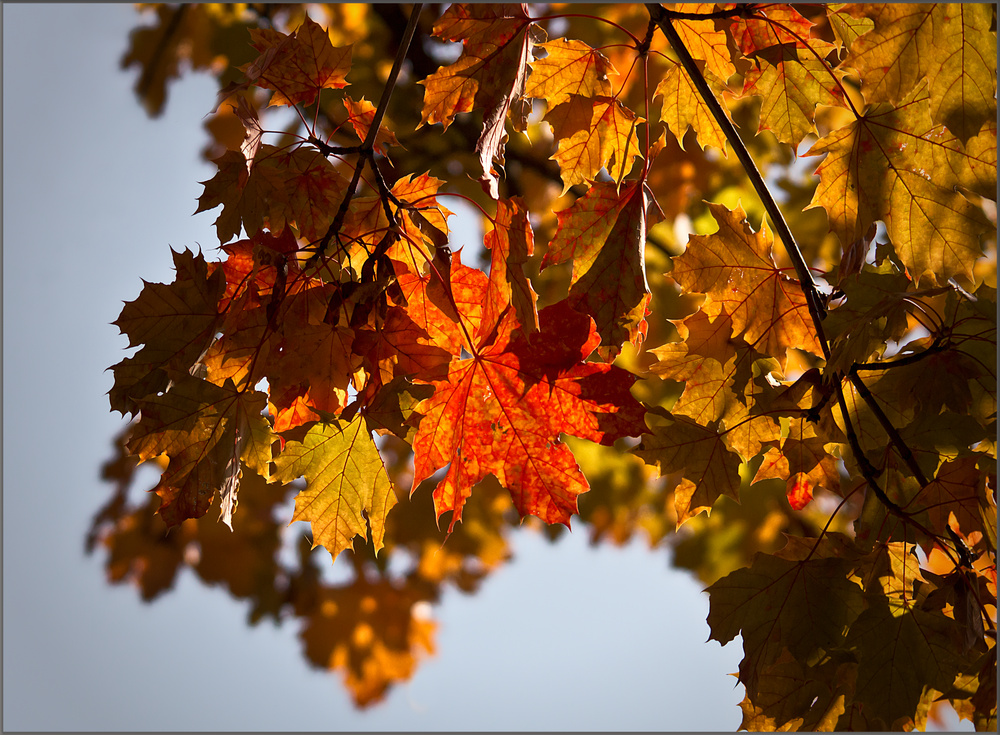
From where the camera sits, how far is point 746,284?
1.06 m

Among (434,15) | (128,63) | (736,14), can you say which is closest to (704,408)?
(736,14)

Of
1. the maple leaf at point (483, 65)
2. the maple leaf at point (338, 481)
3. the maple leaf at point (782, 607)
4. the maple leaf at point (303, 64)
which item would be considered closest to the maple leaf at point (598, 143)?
the maple leaf at point (483, 65)

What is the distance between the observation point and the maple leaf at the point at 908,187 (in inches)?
37.1

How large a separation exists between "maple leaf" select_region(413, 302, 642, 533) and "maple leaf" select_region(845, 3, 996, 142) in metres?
0.50

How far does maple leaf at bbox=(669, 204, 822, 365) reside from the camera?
1062mm

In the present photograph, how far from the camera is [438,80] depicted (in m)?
0.96

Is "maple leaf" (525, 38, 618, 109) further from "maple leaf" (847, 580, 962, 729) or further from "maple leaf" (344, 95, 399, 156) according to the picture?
"maple leaf" (847, 580, 962, 729)

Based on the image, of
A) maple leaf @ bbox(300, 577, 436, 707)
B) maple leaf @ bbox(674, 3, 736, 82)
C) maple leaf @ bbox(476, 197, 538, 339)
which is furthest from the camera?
maple leaf @ bbox(300, 577, 436, 707)

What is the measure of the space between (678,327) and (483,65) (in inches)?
19.5

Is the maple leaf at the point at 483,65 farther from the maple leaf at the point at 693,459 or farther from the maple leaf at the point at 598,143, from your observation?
the maple leaf at the point at 693,459

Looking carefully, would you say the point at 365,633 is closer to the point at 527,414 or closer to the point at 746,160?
the point at 527,414

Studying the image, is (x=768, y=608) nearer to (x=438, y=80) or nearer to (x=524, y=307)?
(x=524, y=307)

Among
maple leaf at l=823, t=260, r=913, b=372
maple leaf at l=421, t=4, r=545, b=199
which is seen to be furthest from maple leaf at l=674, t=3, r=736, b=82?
maple leaf at l=823, t=260, r=913, b=372

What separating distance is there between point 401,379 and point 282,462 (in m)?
0.24
